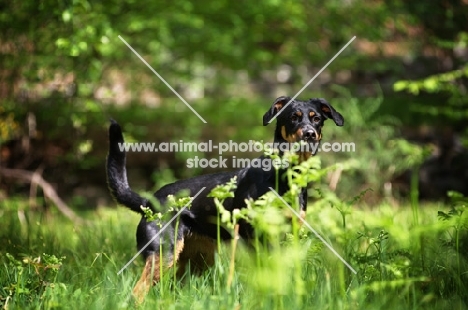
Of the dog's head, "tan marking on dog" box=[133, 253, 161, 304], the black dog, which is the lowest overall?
"tan marking on dog" box=[133, 253, 161, 304]

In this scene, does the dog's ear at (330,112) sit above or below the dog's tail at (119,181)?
above

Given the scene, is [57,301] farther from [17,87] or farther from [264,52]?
[264,52]

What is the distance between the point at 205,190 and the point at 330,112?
0.98 meters


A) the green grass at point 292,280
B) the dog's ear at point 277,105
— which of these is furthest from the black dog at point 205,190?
the green grass at point 292,280

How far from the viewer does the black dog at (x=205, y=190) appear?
144 inches

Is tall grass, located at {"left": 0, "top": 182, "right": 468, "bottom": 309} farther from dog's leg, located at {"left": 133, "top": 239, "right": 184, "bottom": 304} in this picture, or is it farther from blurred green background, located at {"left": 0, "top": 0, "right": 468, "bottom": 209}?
blurred green background, located at {"left": 0, "top": 0, "right": 468, "bottom": 209}

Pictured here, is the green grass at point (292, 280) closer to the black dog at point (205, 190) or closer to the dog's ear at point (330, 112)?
the black dog at point (205, 190)

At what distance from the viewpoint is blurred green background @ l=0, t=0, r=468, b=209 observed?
6.57 m

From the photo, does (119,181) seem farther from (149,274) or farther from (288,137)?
(288,137)

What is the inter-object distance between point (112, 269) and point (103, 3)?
11.8 feet

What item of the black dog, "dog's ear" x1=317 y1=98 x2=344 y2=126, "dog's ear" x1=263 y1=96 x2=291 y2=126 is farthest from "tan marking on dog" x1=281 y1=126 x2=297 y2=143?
"dog's ear" x1=317 y1=98 x2=344 y2=126

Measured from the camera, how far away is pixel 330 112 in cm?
388

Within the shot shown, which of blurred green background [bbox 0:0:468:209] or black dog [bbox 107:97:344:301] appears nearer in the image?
black dog [bbox 107:97:344:301]

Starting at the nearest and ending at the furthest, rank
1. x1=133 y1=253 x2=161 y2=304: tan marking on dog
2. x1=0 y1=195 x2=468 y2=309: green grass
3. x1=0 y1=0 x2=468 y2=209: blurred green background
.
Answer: x1=0 y1=195 x2=468 y2=309: green grass
x1=133 y1=253 x2=161 y2=304: tan marking on dog
x1=0 y1=0 x2=468 y2=209: blurred green background
